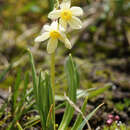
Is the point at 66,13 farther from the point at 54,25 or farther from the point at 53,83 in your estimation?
the point at 53,83

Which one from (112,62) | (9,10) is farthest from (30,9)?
(112,62)

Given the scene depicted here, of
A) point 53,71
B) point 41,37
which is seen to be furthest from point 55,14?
point 53,71

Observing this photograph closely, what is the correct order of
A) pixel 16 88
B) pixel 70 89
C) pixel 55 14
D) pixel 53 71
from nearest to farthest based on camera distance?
1. pixel 55 14
2. pixel 53 71
3. pixel 70 89
4. pixel 16 88

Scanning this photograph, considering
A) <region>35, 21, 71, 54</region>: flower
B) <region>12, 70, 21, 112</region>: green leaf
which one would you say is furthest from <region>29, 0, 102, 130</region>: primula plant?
<region>12, 70, 21, 112</region>: green leaf

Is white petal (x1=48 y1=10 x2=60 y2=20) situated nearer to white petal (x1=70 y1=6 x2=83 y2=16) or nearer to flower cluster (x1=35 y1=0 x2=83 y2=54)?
flower cluster (x1=35 y1=0 x2=83 y2=54)

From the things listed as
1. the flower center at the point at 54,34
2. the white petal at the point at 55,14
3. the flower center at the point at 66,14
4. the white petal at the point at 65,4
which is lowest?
the flower center at the point at 54,34

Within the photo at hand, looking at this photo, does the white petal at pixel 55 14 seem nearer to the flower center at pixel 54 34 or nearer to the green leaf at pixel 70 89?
the flower center at pixel 54 34

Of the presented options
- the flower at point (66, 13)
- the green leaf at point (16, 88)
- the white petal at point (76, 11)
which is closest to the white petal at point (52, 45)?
the flower at point (66, 13)

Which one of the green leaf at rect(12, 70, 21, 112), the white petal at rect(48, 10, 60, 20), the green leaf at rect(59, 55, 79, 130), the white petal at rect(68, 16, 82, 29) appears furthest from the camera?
the green leaf at rect(12, 70, 21, 112)
